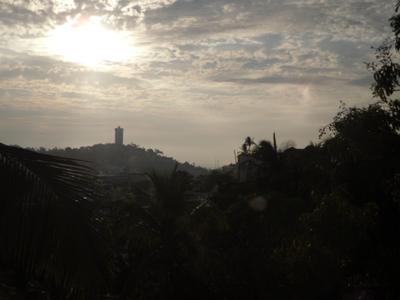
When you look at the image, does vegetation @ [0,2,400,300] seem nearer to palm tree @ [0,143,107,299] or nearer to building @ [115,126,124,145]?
palm tree @ [0,143,107,299]

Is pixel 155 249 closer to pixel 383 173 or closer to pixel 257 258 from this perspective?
pixel 257 258

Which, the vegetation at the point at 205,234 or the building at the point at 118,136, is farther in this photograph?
the building at the point at 118,136

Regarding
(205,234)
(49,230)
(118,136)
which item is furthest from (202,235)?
(118,136)

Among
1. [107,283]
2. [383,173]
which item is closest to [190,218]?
[383,173]

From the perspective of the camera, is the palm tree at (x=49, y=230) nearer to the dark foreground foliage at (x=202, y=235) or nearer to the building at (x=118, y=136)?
the dark foreground foliage at (x=202, y=235)

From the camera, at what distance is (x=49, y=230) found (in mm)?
3312

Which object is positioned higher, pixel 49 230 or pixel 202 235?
pixel 49 230

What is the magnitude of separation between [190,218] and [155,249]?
5.67ft

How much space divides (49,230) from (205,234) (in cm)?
1439

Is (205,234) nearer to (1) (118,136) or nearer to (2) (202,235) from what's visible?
(2) (202,235)

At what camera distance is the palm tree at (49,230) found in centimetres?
328

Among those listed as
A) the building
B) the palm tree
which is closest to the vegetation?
the palm tree

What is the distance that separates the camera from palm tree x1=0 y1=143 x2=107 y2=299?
3279 mm

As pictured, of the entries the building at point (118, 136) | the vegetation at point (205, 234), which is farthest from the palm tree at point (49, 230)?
the building at point (118, 136)
